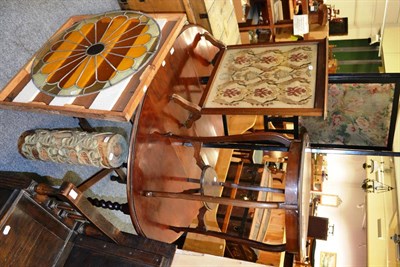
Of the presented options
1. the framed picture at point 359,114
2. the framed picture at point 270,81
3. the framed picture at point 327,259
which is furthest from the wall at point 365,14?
the framed picture at point 359,114

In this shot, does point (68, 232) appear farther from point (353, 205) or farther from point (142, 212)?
point (353, 205)

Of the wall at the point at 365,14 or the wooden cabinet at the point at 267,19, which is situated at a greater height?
the wall at the point at 365,14

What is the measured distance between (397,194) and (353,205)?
98.5 inches

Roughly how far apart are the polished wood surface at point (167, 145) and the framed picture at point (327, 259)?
5.15 m

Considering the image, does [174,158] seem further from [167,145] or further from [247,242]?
[247,242]

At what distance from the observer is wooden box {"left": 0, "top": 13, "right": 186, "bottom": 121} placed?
4.22 ft

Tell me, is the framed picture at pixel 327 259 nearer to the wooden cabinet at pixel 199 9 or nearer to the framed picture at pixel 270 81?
the wooden cabinet at pixel 199 9

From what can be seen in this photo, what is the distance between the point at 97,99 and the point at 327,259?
6254 mm

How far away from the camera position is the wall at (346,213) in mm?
6360

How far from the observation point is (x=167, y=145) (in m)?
1.63

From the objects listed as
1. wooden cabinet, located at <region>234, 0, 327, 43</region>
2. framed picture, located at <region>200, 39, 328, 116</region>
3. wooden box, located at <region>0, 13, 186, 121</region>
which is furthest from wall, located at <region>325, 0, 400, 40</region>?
wooden box, located at <region>0, 13, 186, 121</region>

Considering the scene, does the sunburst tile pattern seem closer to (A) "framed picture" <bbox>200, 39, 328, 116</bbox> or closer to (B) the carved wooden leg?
(A) "framed picture" <bbox>200, 39, 328, 116</bbox>

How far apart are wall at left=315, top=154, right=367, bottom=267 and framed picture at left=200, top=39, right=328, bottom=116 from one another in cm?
516

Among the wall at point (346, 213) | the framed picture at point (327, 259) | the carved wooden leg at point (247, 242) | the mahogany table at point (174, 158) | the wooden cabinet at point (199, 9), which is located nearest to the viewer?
the mahogany table at point (174, 158)
